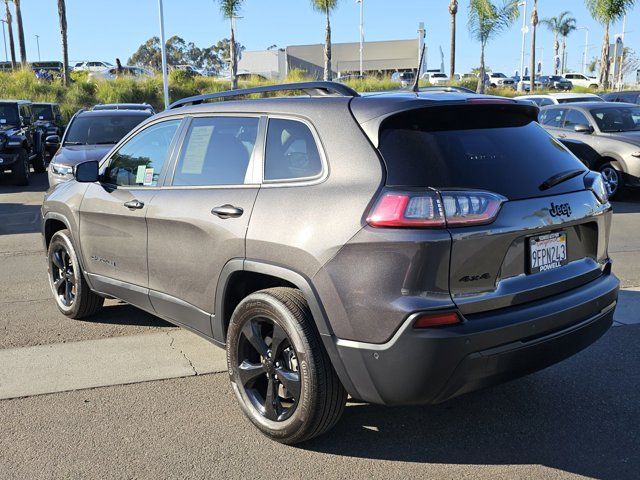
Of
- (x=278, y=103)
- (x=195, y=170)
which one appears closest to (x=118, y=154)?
(x=195, y=170)

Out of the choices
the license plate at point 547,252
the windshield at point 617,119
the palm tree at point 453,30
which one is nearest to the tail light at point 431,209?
the license plate at point 547,252

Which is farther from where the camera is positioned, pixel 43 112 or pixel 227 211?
pixel 43 112

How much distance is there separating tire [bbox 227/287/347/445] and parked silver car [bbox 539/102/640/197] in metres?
9.52

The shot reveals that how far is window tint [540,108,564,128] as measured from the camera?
13.1 m

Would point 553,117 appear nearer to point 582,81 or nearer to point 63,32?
point 63,32

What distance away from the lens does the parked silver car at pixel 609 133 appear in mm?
11195

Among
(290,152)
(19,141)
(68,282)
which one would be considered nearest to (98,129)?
(19,141)

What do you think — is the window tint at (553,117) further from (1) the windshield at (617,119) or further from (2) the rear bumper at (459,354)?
(2) the rear bumper at (459,354)

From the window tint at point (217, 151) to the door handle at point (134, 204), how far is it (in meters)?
0.34

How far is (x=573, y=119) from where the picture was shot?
1266 cm

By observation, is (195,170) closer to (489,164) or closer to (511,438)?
(489,164)

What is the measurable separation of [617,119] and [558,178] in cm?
991

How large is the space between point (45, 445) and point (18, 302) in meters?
3.03

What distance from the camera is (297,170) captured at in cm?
343
